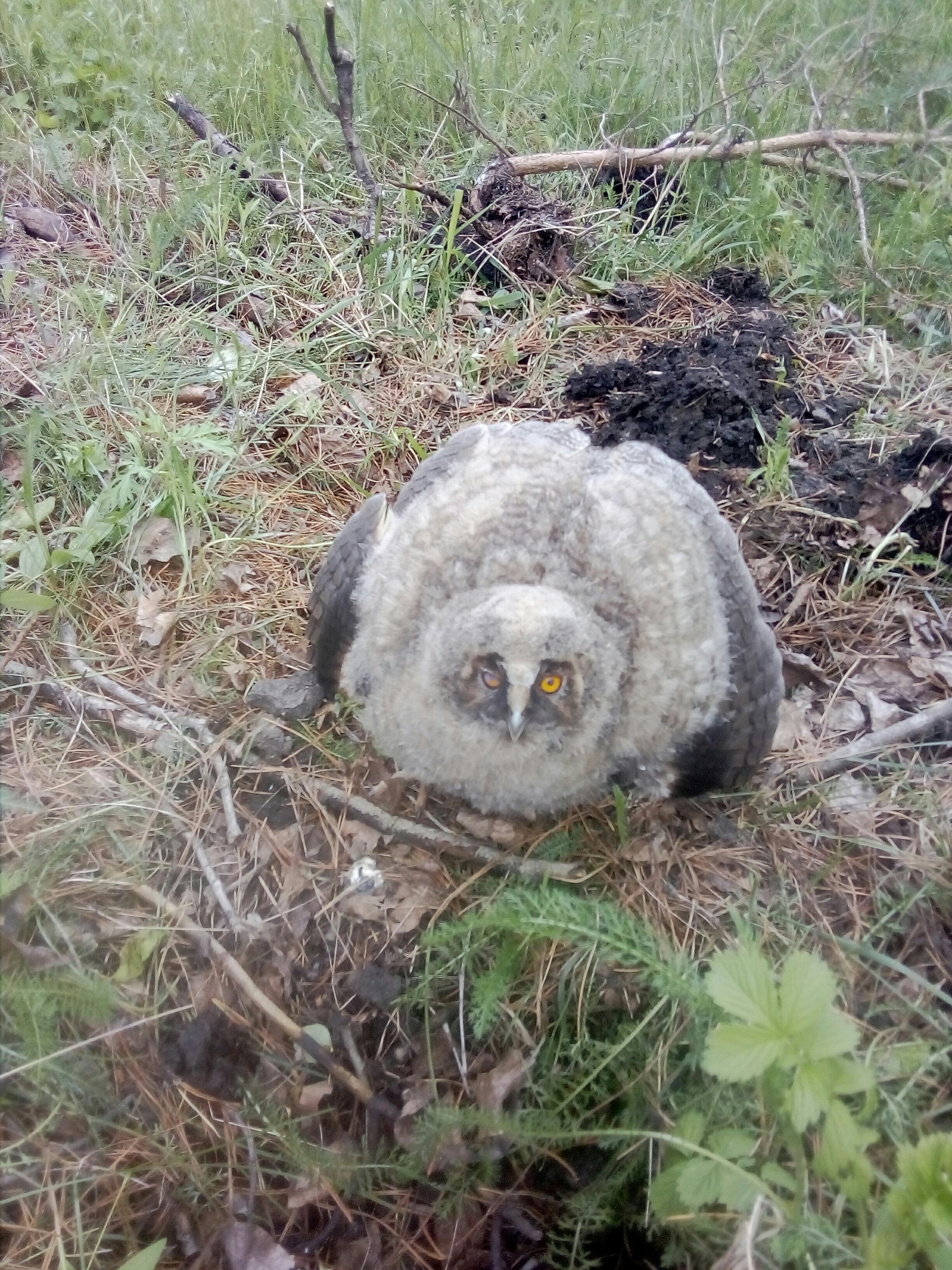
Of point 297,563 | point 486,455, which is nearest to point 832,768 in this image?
point 486,455

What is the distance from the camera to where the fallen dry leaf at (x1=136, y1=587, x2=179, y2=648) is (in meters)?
2.78

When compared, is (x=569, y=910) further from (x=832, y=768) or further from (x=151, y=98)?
(x=151, y=98)

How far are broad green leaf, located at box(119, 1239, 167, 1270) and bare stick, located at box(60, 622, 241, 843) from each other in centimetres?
89

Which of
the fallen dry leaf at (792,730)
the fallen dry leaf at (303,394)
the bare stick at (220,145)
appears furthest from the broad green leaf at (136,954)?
the bare stick at (220,145)

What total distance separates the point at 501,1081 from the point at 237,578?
1.68 metres

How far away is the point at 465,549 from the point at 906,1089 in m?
1.50

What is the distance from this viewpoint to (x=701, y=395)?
3336 mm

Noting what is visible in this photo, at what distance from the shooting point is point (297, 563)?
3027mm

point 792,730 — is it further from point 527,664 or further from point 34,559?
point 34,559

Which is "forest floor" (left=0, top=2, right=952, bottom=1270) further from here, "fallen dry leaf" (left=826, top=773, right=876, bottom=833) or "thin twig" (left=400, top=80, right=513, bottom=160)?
"thin twig" (left=400, top=80, right=513, bottom=160)

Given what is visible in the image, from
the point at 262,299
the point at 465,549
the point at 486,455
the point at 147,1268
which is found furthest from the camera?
the point at 262,299

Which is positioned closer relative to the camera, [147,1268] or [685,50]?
[147,1268]

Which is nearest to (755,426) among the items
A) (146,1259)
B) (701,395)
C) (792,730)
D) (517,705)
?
(701,395)


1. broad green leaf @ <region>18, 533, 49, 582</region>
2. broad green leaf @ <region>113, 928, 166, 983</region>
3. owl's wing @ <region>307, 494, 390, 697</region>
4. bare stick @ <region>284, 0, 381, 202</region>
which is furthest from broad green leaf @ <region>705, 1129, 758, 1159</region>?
bare stick @ <region>284, 0, 381, 202</region>
